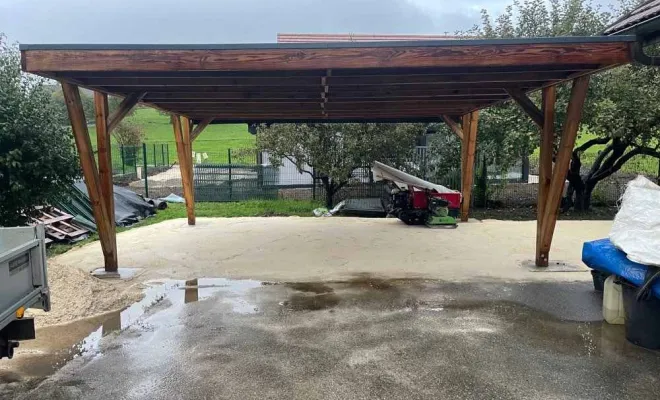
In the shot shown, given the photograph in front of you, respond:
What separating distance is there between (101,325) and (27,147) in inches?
115

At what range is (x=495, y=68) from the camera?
5.12 meters

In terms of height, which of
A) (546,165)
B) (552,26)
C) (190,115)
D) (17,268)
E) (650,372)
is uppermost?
(552,26)

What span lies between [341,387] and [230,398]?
746 mm

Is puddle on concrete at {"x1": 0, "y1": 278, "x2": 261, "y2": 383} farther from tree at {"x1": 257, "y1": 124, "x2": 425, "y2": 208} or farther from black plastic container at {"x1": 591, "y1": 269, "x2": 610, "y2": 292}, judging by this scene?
tree at {"x1": 257, "y1": 124, "x2": 425, "y2": 208}

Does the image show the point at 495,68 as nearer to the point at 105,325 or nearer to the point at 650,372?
the point at 650,372

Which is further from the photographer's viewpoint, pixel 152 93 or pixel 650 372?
pixel 152 93

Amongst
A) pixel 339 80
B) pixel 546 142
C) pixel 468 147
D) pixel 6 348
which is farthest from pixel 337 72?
pixel 468 147

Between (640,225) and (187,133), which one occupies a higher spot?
(187,133)

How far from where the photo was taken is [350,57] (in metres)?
4.71

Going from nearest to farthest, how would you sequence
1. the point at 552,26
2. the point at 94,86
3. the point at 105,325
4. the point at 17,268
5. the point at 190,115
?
1. the point at 17,268
2. the point at 105,325
3. the point at 94,86
4. the point at 190,115
5. the point at 552,26

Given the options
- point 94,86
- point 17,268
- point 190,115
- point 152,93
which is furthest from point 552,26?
point 17,268

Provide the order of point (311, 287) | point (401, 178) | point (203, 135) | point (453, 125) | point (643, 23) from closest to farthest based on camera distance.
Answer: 1. point (643, 23)
2. point (311, 287)
3. point (453, 125)
4. point (401, 178)
5. point (203, 135)

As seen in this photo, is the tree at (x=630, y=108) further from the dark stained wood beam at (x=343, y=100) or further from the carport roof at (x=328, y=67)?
the carport roof at (x=328, y=67)

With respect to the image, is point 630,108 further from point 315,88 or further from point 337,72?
point 337,72
